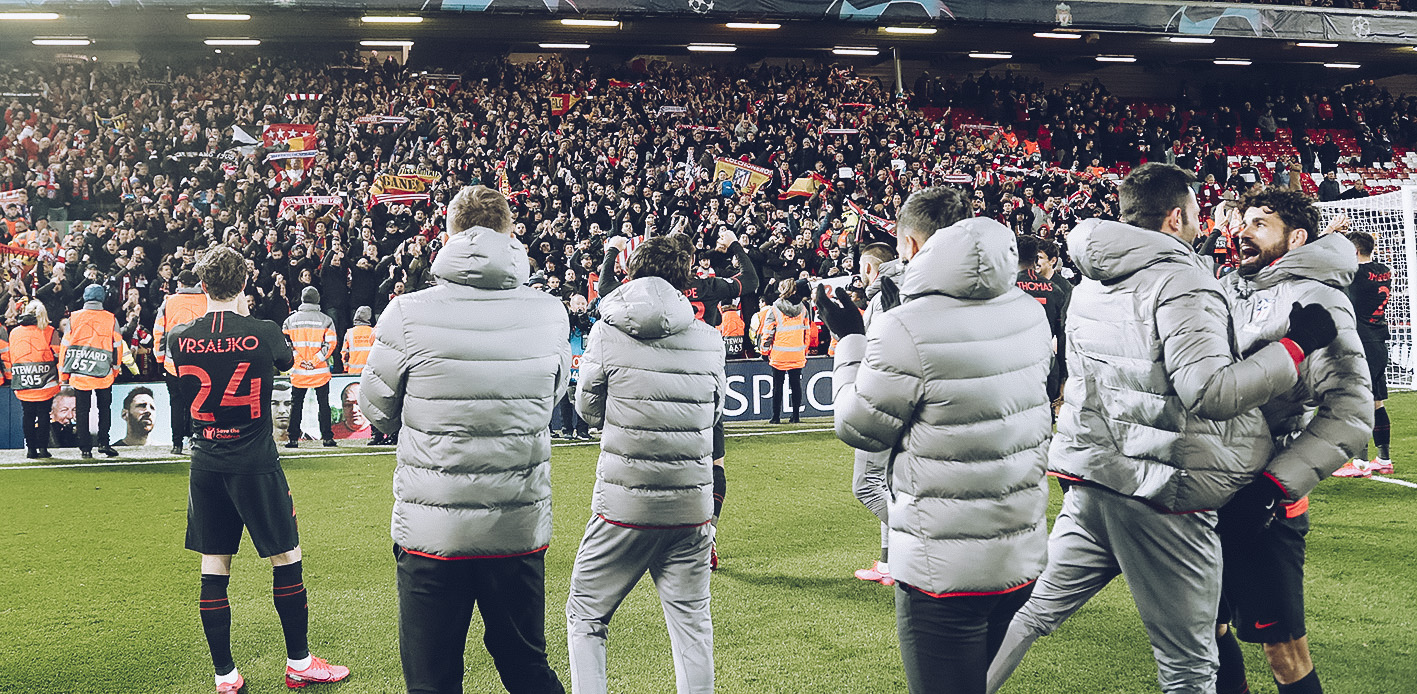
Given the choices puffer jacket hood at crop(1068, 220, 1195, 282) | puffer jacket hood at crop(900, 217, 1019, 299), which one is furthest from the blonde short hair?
puffer jacket hood at crop(1068, 220, 1195, 282)

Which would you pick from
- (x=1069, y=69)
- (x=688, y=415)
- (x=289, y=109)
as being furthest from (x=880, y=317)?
(x=1069, y=69)

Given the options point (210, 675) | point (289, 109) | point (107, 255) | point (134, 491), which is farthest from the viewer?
point (289, 109)

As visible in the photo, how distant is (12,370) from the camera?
11414mm

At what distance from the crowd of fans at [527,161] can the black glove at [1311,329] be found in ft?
36.1

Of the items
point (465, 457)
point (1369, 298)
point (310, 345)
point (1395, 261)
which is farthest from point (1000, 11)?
point (465, 457)

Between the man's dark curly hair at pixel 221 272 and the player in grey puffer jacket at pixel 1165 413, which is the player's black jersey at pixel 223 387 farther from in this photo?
the player in grey puffer jacket at pixel 1165 413

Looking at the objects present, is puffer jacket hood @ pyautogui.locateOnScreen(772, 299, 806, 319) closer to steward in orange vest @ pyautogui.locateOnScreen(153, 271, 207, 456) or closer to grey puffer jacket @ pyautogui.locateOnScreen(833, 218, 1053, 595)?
steward in orange vest @ pyautogui.locateOnScreen(153, 271, 207, 456)

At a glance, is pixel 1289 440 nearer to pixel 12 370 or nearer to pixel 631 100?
pixel 12 370

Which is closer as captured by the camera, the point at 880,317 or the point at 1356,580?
the point at 880,317

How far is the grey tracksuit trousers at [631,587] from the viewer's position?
3.37 m

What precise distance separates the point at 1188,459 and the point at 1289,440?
0.63 m

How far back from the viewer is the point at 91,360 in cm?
1109

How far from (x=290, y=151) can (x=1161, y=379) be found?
19722 mm

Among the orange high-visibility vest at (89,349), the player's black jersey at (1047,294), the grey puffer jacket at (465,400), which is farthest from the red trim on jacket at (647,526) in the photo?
the orange high-visibility vest at (89,349)
